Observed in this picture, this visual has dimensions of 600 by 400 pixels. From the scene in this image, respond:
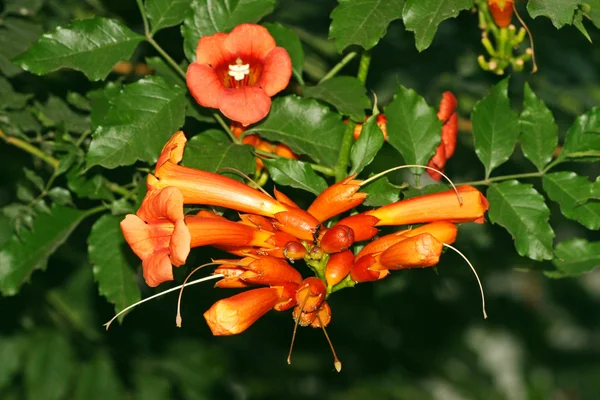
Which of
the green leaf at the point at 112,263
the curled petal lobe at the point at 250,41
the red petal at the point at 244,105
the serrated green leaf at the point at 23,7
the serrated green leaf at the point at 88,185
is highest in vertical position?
the curled petal lobe at the point at 250,41

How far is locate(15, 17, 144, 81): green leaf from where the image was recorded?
9.42ft

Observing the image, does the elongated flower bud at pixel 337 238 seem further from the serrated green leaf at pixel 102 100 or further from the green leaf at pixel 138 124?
the serrated green leaf at pixel 102 100

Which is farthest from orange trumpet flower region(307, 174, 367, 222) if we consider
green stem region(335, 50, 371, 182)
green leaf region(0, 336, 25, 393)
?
green leaf region(0, 336, 25, 393)

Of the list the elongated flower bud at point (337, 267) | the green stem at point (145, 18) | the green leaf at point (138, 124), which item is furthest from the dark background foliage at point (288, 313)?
the elongated flower bud at point (337, 267)

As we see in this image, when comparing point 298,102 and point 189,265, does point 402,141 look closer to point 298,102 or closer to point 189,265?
point 298,102

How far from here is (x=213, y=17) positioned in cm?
292

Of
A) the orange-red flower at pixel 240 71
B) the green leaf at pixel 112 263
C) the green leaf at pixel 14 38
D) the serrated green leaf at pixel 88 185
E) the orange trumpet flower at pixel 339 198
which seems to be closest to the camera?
the orange trumpet flower at pixel 339 198

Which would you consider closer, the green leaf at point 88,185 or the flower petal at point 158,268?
the flower petal at point 158,268

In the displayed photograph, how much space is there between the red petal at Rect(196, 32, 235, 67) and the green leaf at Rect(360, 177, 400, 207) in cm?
60

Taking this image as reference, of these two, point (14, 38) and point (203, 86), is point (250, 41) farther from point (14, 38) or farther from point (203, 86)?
point (14, 38)

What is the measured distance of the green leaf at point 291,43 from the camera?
118 inches

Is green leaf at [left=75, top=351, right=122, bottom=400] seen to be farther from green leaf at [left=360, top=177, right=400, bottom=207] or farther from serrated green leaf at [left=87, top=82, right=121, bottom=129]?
green leaf at [left=360, top=177, right=400, bottom=207]

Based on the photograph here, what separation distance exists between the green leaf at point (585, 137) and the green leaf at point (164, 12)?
1316mm

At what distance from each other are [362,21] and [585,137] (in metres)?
0.81
